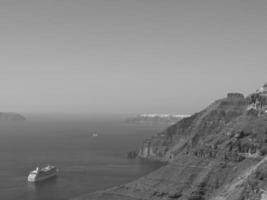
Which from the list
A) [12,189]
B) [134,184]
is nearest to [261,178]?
[134,184]

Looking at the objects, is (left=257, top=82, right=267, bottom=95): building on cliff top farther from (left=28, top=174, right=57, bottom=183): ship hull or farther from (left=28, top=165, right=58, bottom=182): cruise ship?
(left=28, top=165, right=58, bottom=182): cruise ship

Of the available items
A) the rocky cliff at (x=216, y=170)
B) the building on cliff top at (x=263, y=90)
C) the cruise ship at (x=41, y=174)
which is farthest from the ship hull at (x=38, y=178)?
the building on cliff top at (x=263, y=90)

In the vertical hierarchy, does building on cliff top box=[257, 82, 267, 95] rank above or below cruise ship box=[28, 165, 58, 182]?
above

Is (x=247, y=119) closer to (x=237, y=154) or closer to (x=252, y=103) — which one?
(x=252, y=103)

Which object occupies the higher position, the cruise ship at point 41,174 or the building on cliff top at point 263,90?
the building on cliff top at point 263,90

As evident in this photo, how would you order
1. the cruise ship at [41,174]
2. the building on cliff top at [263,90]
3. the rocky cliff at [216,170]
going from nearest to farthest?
1. the rocky cliff at [216,170]
2. the building on cliff top at [263,90]
3. the cruise ship at [41,174]

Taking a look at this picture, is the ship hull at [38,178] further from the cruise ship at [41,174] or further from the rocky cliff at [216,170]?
the rocky cliff at [216,170]

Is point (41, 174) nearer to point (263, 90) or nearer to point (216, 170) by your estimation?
point (216, 170)

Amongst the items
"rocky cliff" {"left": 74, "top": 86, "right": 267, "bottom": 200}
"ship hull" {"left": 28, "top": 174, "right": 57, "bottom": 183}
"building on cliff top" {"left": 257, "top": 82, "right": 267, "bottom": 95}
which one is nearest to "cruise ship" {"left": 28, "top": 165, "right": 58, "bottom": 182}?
"ship hull" {"left": 28, "top": 174, "right": 57, "bottom": 183}
